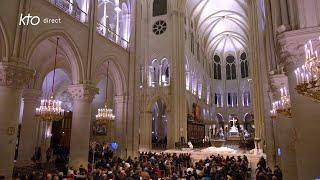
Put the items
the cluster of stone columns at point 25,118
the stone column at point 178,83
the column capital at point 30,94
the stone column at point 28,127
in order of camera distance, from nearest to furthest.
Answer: the cluster of stone columns at point 25,118, the stone column at point 28,127, the column capital at point 30,94, the stone column at point 178,83

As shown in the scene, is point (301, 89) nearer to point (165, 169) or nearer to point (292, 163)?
point (292, 163)

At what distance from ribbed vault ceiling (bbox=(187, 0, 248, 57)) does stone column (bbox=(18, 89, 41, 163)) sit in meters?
24.9

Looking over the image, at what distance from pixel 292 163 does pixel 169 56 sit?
71.2 feet

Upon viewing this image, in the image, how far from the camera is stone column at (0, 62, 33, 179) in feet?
29.8

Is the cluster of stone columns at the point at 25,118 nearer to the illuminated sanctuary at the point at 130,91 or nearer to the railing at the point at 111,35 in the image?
the illuminated sanctuary at the point at 130,91

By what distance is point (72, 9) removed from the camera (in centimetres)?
1355

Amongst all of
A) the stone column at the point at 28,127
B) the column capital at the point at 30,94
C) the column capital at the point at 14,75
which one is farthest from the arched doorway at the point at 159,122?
the column capital at the point at 14,75

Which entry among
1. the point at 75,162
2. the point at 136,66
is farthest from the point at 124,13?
the point at 75,162

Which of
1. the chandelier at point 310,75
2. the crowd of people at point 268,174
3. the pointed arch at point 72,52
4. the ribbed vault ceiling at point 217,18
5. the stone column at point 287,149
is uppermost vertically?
the ribbed vault ceiling at point 217,18

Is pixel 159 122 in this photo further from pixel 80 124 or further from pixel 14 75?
pixel 14 75

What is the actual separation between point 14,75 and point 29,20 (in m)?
2.39

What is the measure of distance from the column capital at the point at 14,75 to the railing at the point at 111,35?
20.3ft

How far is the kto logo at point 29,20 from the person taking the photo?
32.9 feet

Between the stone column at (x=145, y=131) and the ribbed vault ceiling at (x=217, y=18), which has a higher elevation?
the ribbed vault ceiling at (x=217, y=18)
